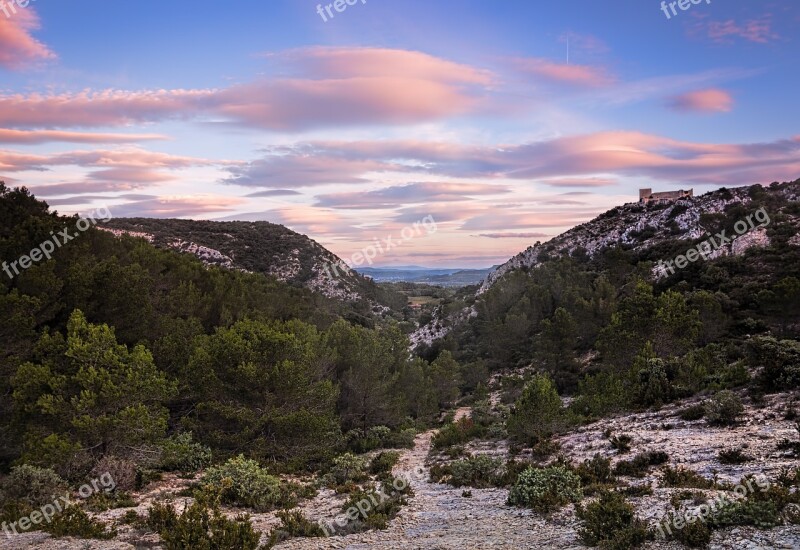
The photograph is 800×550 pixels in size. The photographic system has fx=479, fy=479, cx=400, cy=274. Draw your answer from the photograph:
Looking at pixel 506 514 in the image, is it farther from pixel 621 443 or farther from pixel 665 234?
pixel 665 234

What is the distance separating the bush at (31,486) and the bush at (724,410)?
2126 cm

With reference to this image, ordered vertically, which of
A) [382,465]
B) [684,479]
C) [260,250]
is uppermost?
[260,250]

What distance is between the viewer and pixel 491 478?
16094 millimetres

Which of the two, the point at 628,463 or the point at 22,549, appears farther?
the point at 628,463

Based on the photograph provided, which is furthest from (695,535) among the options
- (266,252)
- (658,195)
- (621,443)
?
(266,252)

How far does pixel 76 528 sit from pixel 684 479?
14.8 m

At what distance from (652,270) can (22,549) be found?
5120 centimetres

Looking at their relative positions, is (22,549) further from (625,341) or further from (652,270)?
(652,270)

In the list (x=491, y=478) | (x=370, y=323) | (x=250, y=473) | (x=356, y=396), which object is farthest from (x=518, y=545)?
(x=370, y=323)

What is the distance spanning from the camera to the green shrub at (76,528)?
11055mm

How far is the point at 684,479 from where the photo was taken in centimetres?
1205

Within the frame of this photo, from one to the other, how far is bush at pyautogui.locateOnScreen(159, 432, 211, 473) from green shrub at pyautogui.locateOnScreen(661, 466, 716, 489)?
1578 centimetres

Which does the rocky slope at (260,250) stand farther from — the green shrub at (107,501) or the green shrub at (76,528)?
the green shrub at (76,528)

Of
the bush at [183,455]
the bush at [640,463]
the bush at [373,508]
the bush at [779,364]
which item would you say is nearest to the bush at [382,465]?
the bush at [373,508]
